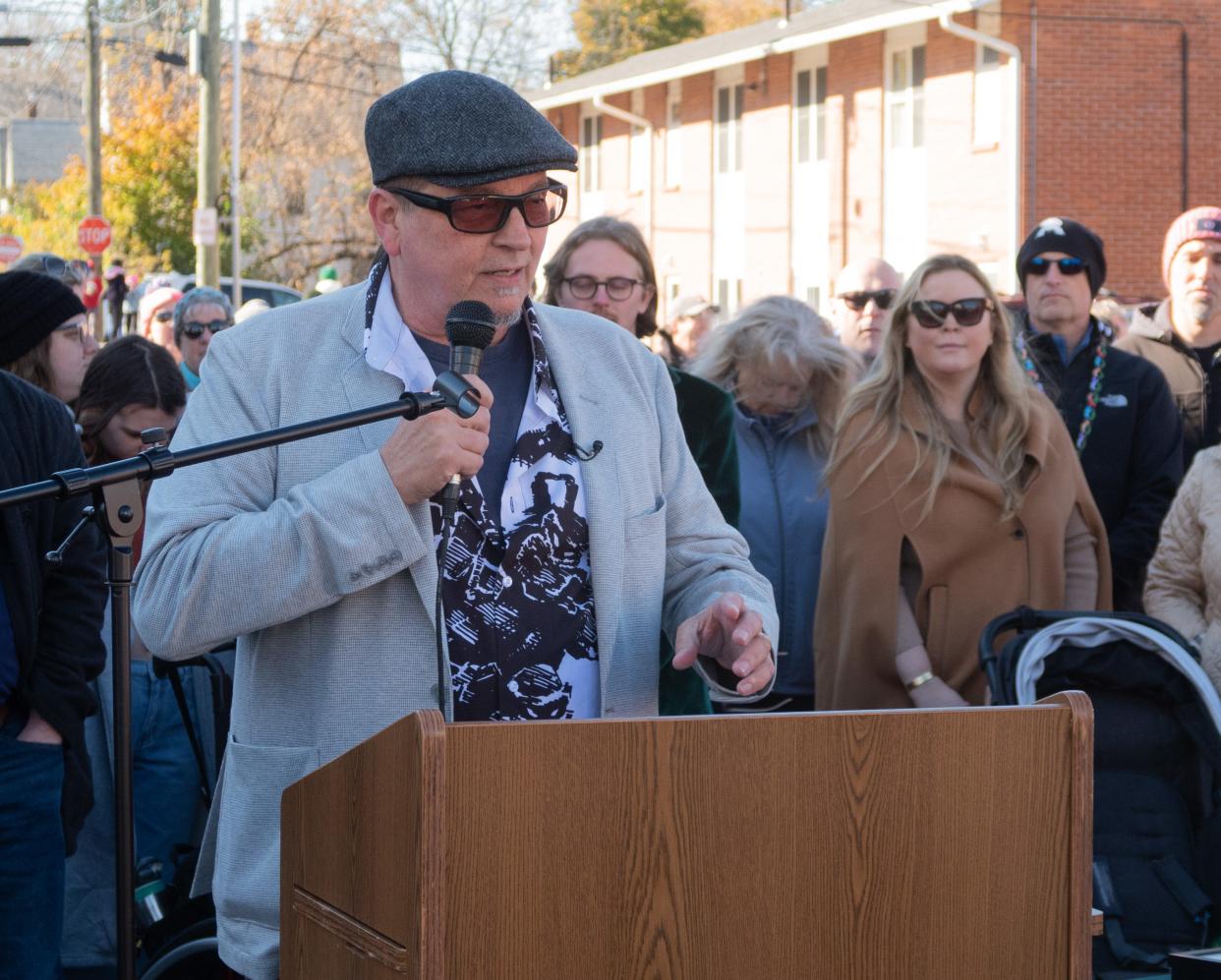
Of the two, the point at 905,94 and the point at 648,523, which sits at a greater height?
the point at 905,94

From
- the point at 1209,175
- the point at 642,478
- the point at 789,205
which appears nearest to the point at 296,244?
the point at 789,205

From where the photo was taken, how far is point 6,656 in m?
3.83

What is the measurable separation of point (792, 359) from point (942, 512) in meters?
1.14

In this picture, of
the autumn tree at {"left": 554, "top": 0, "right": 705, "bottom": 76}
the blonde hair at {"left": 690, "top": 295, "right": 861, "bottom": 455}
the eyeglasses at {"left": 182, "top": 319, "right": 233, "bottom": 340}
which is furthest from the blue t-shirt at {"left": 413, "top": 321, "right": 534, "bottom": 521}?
the autumn tree at {"left": 554, "top": 0, "right": 705, "bottom": 76}

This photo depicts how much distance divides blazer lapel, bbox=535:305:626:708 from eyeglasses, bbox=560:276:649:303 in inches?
98.0

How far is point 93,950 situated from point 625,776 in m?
3.29

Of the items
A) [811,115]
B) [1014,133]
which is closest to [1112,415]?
[1014,133]

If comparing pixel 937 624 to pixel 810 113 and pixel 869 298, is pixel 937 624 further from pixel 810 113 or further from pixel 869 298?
pixel 810 113

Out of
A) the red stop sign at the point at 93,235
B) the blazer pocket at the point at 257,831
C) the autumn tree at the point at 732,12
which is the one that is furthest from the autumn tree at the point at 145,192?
the blazer pocket at the point at 257,831

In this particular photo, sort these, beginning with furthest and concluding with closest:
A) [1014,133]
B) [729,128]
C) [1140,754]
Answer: [729,128] → [1014,133] → [1140,754]

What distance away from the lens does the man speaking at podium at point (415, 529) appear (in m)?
2.64

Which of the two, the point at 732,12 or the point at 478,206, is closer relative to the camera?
the point at 478,206

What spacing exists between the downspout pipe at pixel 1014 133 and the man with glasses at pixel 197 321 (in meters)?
16.9

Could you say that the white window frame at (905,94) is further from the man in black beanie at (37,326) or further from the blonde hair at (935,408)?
the man in black beanie at (37,326)
